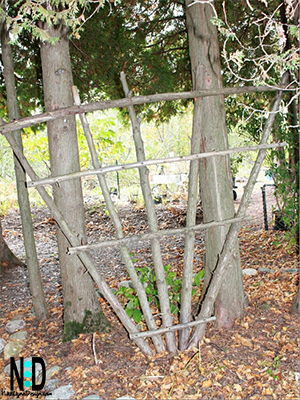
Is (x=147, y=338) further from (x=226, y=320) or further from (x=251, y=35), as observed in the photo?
(x=251, y=35)

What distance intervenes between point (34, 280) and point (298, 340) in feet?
7.61

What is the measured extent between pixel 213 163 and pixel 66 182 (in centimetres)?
119

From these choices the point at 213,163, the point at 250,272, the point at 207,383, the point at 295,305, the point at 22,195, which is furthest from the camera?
the point at 250,272

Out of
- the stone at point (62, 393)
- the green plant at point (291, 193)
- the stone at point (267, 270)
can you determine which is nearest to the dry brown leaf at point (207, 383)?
the stone at point (62, 393)

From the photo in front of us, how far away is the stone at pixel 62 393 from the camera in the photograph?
234cm

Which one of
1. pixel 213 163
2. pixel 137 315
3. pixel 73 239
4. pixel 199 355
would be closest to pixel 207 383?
pixel 199 355

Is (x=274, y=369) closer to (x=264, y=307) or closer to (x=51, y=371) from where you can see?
(x=264, y=307)

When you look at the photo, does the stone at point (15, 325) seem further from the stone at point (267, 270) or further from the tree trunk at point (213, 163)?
the stone at point (267, 270)

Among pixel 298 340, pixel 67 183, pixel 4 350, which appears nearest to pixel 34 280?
pixel 4 350

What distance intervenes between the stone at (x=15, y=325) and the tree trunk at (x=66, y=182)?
0.63m

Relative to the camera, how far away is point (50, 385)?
8.12 ft

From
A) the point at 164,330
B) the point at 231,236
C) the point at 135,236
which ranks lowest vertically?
the point at 164,330

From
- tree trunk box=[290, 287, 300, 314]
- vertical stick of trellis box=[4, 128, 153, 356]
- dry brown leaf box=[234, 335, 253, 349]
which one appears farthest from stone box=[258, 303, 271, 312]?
vertical stick of trellis box=[4, 128, 153, 356]

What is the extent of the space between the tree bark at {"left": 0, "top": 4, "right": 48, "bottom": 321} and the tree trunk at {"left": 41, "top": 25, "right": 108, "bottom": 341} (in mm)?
523
